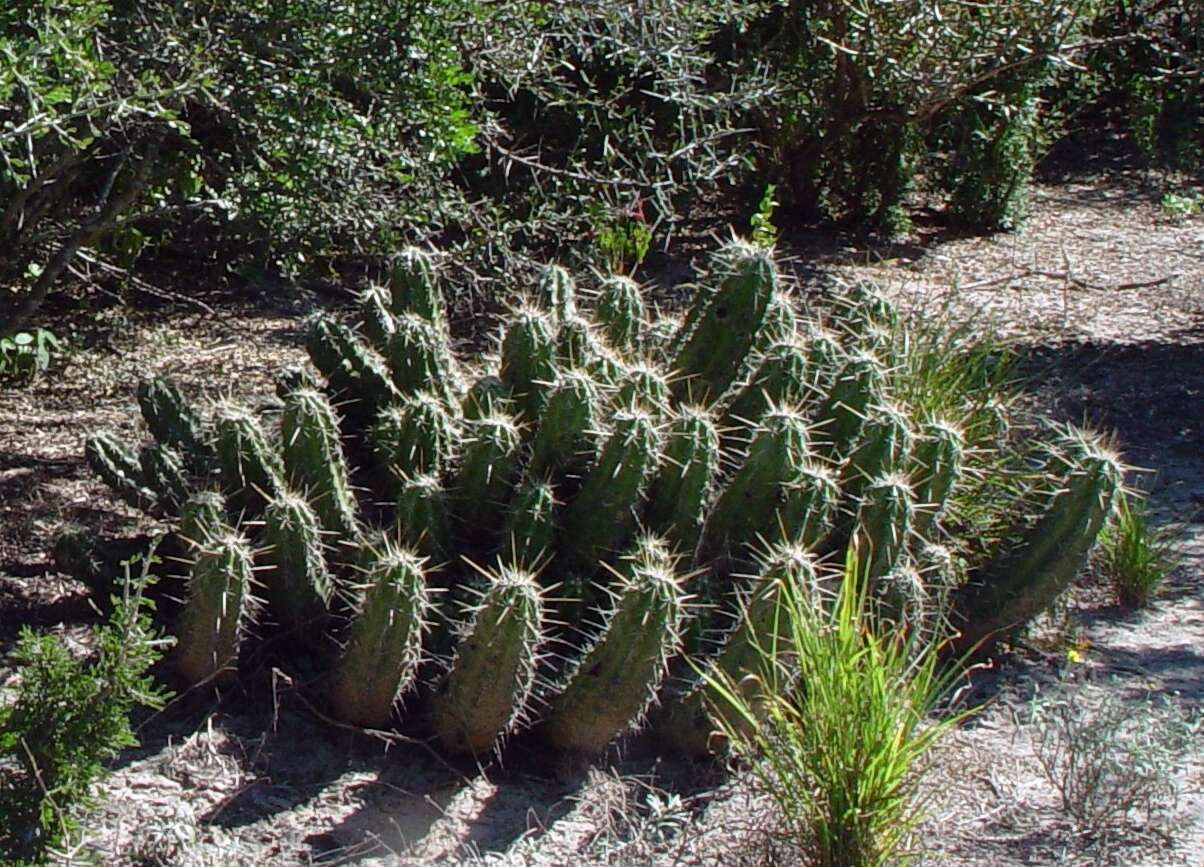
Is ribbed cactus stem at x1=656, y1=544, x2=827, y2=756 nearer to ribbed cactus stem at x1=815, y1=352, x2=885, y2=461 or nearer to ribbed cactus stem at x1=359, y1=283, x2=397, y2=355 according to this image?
ribbed cactus stem at x1=815, y1=352, x2=885, y2=461

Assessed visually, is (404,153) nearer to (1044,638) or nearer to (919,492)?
(919,492)

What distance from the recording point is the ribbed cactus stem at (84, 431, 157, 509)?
442cm

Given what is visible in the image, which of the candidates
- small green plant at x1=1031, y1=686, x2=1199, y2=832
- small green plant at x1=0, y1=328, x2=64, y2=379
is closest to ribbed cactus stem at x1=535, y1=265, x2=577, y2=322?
small green plant at x1=1031, y1=686, x2=1199, y2=832

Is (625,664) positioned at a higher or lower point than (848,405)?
lower

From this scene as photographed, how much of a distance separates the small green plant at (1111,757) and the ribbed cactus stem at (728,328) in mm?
1278

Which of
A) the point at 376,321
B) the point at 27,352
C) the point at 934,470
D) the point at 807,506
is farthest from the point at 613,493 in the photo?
the point at 27,352

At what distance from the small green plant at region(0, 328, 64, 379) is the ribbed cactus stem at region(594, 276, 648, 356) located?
2164mm

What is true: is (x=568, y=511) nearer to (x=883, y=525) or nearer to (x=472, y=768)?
(x=472, y=768)

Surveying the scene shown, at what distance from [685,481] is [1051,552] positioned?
112 centimetres

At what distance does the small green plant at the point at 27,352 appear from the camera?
Answer: 5.56 metres

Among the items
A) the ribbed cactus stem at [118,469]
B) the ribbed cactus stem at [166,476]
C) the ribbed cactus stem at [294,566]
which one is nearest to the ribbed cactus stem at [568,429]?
the ribbed cactus stem at [294,566]

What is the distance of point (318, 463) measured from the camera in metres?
4.08

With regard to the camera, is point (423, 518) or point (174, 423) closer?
point (423, 518)

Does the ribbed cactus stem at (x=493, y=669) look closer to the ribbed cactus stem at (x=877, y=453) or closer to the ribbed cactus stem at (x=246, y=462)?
the ribbed cactus stem at (x=246, y=462)
